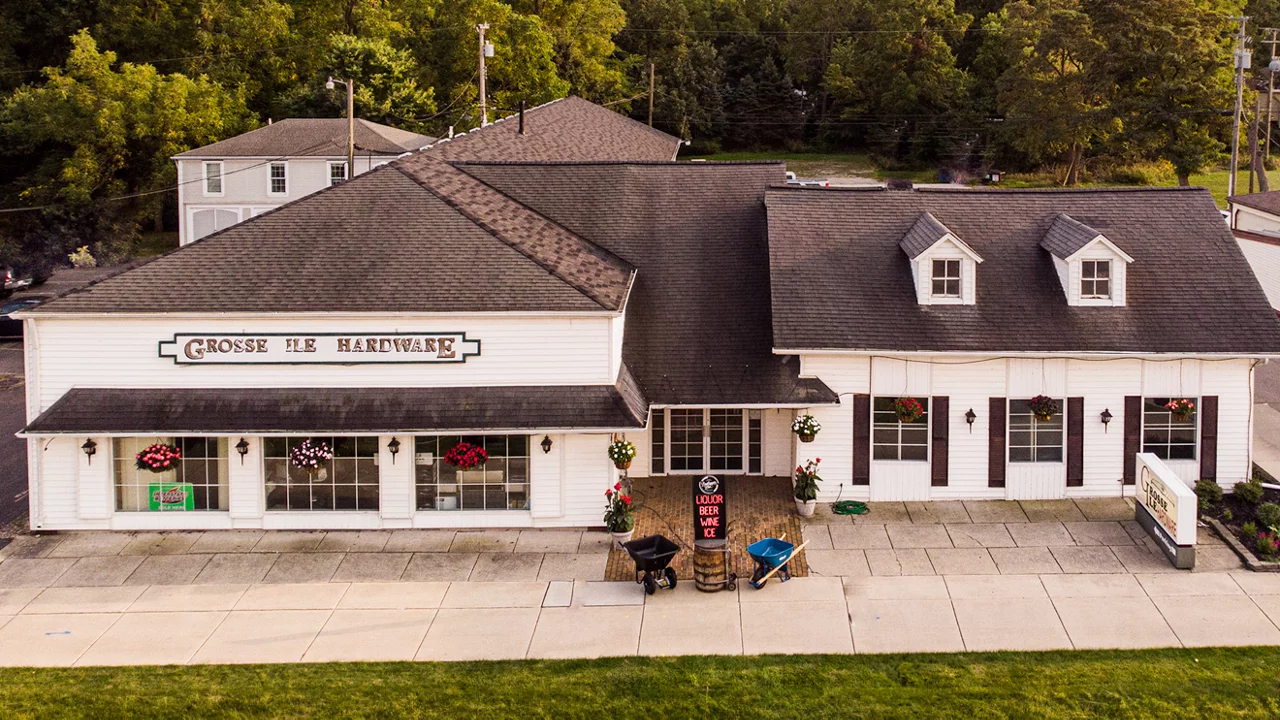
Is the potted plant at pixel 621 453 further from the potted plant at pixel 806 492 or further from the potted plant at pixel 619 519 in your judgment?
the potted plant at pixel 806 492

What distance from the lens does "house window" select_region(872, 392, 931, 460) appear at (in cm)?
2272

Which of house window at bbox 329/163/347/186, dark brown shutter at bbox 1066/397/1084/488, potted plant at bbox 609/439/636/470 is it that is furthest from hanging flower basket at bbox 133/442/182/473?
house window at bbox 329/163/347/186

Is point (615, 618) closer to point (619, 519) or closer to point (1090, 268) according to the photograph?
point (619, 519)

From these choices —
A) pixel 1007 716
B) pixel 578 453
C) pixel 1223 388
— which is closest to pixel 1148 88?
pixel 1223 388

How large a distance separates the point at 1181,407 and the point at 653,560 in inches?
443

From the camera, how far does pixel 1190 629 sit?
17000mm

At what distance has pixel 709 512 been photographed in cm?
1888

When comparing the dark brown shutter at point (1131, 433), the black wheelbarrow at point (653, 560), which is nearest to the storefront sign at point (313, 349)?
the black wheelbarrow at point (653, 560)

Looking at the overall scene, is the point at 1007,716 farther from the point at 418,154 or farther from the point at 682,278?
the point at 418,154

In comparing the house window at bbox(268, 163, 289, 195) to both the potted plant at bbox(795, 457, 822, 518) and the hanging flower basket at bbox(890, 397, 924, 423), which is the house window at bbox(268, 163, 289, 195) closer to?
the potted plant at bbox(795, 457, 822, 518)

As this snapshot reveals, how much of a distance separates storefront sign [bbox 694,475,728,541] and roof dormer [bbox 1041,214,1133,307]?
9.10 m

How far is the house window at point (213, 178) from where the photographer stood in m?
49.0

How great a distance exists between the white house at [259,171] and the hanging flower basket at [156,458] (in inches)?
1108

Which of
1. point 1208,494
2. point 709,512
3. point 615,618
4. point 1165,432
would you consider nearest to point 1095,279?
point 1165,432
